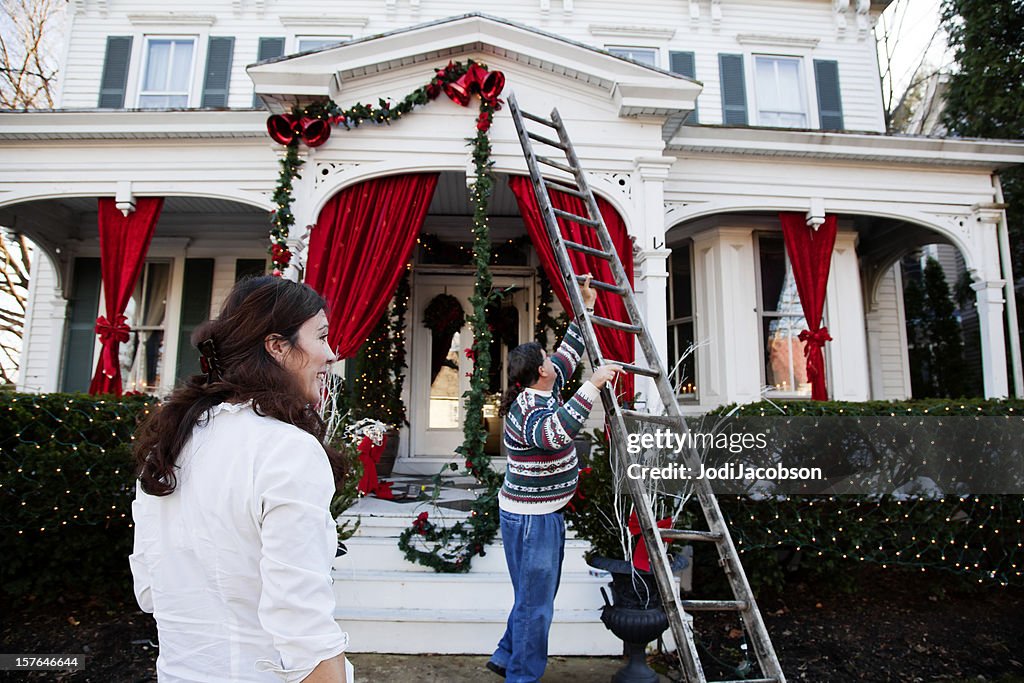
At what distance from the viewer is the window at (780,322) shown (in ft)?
26.0

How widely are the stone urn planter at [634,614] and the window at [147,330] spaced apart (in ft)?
23.2

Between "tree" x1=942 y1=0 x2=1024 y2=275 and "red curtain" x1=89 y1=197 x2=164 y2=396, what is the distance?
11543mm

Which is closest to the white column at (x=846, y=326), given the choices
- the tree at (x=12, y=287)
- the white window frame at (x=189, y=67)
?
the white window frame at (x=189, y=67)

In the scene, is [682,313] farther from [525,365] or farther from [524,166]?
[525,365]

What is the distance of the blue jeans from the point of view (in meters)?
2.91

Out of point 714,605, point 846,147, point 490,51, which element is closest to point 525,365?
point 714,605

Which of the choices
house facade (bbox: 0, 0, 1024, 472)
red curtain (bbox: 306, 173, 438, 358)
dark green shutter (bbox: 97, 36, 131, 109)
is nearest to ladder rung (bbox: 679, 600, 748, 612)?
house facade (bbox: 0, 0, 1024, 472)

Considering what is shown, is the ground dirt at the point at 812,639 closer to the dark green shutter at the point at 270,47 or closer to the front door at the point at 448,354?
the front door at the point at 448,354

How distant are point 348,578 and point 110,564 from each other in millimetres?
1943

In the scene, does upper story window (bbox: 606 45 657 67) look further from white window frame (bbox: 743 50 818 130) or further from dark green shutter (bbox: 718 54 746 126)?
white window frame (bbox: 743 50 818 130)

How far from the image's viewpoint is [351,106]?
5652 millimetres

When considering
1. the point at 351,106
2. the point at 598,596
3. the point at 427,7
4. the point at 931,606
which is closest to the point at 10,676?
the point at 598,596

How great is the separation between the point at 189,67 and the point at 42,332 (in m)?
4.36

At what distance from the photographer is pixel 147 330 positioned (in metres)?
8.03
